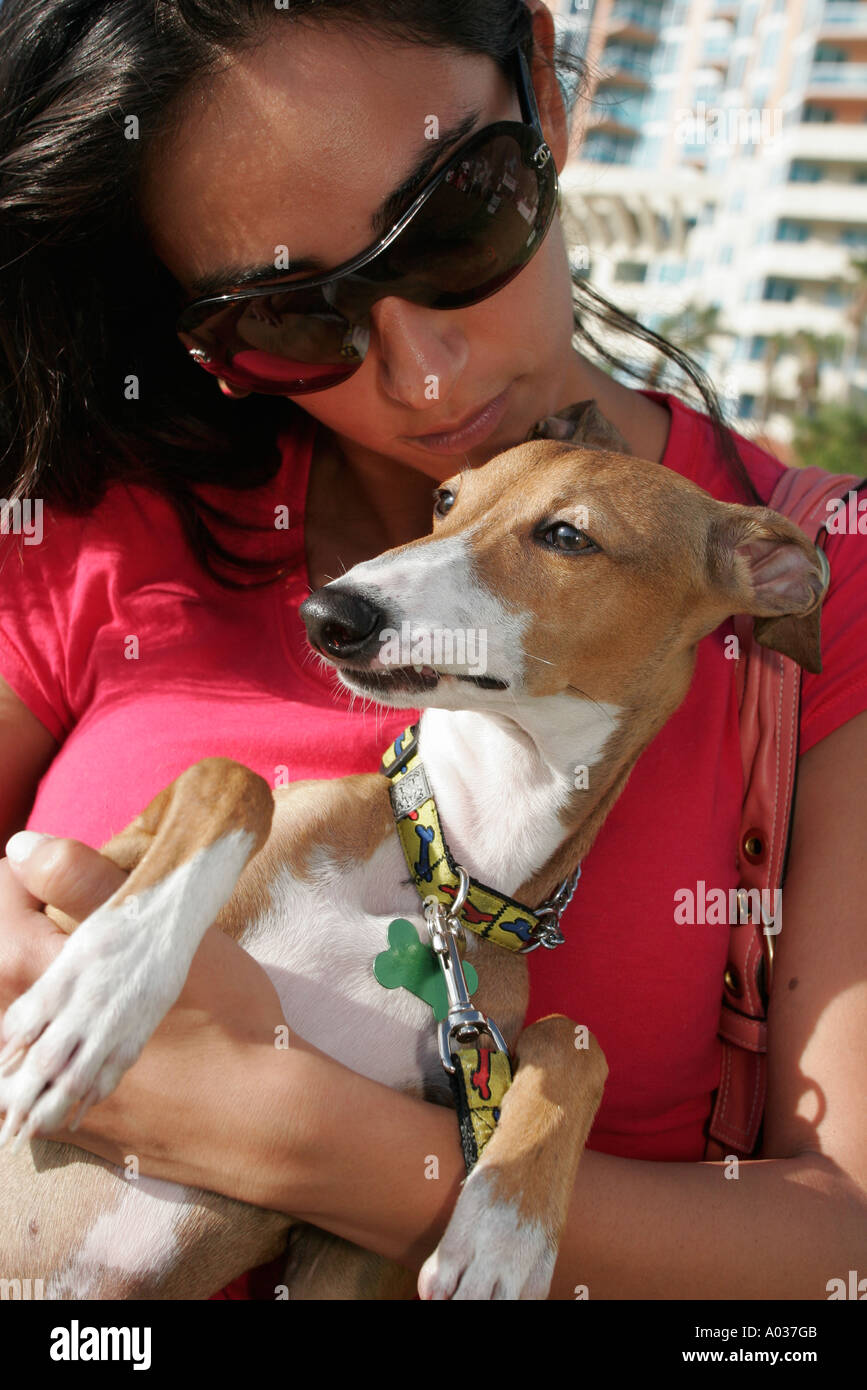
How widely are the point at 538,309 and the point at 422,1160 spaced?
166 centimetres

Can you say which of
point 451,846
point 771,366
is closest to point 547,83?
point 451,846

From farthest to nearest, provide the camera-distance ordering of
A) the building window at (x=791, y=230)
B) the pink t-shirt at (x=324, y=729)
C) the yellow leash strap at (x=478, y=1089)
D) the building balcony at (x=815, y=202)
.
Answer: the building window at (x=791, y=230)
the building balcony at (x=815, y=202)
the pink t-shirt at (x=324, y=729)
the yellow leash strap at (x=478, y=1089)

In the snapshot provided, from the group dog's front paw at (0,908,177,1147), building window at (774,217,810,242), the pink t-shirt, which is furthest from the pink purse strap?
building window at (774,217,810,242)

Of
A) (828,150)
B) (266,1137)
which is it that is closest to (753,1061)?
(266,1137)

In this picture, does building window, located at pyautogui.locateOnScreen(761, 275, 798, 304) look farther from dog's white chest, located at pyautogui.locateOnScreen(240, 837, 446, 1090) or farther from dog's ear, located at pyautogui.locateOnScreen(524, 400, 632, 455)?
dog's white chest, located at pyautogui.locateOnScreen(240, 837, 446, 1090)

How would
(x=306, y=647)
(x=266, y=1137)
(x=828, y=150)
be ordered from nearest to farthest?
(x=266, y=1137)
(x=306, y=647)
(x=828, y=150)

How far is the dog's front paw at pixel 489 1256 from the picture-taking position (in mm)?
1868

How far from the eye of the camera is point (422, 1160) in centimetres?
200

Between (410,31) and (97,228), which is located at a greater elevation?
(410,31)

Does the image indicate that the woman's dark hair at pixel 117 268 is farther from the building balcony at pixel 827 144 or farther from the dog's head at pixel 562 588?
the building balcony at pixel 827 144

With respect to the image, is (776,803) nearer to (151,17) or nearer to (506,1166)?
(506,1166)

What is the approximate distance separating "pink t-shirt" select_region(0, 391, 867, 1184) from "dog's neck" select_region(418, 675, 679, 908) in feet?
0.24

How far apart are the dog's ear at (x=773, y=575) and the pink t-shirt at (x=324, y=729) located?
10cm

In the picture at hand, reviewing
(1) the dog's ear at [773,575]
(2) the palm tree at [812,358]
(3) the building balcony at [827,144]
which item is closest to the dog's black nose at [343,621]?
(1) the dog's ear at [773,575]
